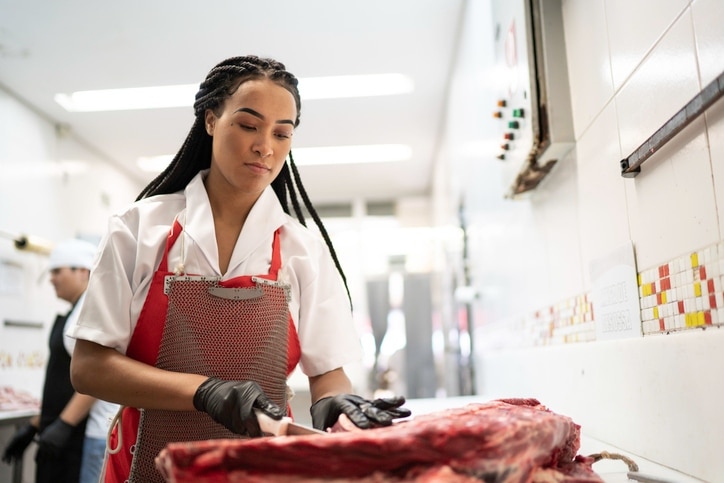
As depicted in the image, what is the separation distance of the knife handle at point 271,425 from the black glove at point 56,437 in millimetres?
2648

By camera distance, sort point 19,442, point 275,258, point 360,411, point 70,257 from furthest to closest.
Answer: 1. point 70,257
2. point 19,442
3. point 275,258
4. point 360,411

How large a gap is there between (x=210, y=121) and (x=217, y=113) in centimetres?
5

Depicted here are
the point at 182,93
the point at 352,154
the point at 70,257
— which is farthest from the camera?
the point at 352,154

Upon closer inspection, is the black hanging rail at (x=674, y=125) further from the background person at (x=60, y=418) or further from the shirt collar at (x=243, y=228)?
the background person at (x=60, y=418)

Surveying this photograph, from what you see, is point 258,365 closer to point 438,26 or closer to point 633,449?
point 633,449

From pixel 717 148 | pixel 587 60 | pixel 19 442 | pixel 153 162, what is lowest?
pixel 19 442

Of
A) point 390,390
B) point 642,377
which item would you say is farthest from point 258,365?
point 390,390

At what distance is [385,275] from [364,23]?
14.8 ft

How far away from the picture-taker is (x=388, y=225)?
27.2 feet

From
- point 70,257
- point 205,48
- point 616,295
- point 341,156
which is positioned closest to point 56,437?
point 70,257

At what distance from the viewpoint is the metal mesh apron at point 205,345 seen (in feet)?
4.05

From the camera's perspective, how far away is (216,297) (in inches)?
50.0

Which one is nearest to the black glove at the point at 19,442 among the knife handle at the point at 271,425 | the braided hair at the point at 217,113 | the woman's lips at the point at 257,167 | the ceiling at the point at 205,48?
the ceiling at the point at 205,48

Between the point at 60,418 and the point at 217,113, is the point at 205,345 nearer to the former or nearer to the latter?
the point at 217,113
